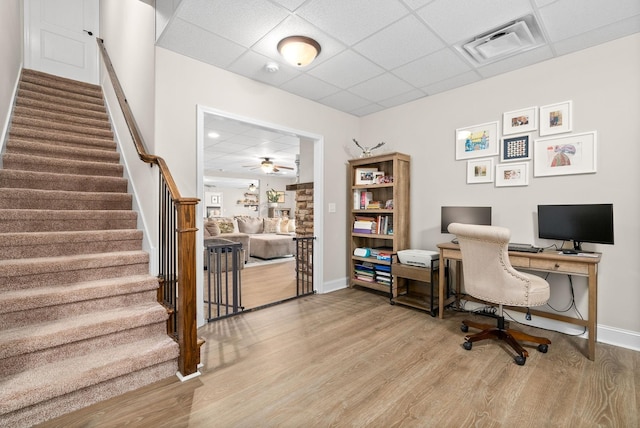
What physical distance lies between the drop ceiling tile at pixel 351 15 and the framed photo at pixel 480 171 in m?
1.79

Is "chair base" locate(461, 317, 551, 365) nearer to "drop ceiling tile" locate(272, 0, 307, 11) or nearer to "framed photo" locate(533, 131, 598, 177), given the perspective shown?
"framed photo" locate(533, 131, 598, 177)

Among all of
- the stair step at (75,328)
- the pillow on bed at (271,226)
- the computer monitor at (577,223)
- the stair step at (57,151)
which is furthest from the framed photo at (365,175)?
the pillow on bed at (271,226)

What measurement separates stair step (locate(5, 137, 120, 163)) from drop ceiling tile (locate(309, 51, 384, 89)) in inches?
99.6

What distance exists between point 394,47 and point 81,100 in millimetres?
4535

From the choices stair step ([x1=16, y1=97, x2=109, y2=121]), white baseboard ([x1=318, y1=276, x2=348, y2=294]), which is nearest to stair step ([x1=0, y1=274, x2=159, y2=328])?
white baseboard ([x1=318, y1=276, x2=348, y2=294])

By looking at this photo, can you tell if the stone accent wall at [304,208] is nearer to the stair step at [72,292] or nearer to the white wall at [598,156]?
the white wall at [598,156]

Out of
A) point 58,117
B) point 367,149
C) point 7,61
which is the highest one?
point 7,61

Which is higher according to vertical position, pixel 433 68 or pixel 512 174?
pixel 433 68

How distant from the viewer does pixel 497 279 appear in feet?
7.43

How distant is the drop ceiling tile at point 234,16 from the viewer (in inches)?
83.9

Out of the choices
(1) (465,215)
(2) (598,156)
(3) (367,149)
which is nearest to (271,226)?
(3) (367,149)

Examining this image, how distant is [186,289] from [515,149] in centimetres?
326

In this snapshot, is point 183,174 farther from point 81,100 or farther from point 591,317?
point 591,317

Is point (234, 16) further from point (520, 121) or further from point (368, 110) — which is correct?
point (520, 121)
